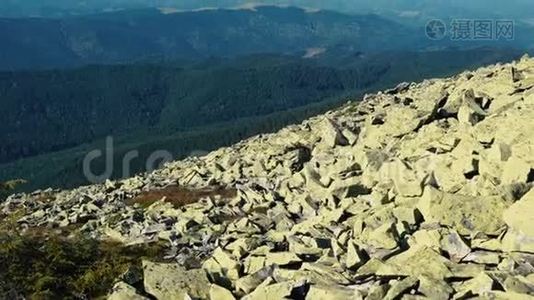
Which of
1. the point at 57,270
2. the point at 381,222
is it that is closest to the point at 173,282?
the point at 381,222

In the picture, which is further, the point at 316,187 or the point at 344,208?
the point at 316,187

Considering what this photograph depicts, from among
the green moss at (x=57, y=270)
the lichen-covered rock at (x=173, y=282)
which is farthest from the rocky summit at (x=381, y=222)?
the green moss at (x=57, y=270)

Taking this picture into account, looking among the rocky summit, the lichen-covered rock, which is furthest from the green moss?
the lichen-covered rock

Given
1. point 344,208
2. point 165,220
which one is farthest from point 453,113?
point 165,220

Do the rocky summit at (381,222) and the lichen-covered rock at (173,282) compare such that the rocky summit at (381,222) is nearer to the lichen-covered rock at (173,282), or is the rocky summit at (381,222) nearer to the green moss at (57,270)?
the lichen-covered rock at (173,282)

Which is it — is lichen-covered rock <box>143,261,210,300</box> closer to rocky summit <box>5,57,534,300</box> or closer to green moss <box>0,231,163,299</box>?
rocky summit <box>5,57,534,300</box>

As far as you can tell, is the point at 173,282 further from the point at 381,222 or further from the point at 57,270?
the point at 57,270

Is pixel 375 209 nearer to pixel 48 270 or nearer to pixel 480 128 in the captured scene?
pixel 480 128
